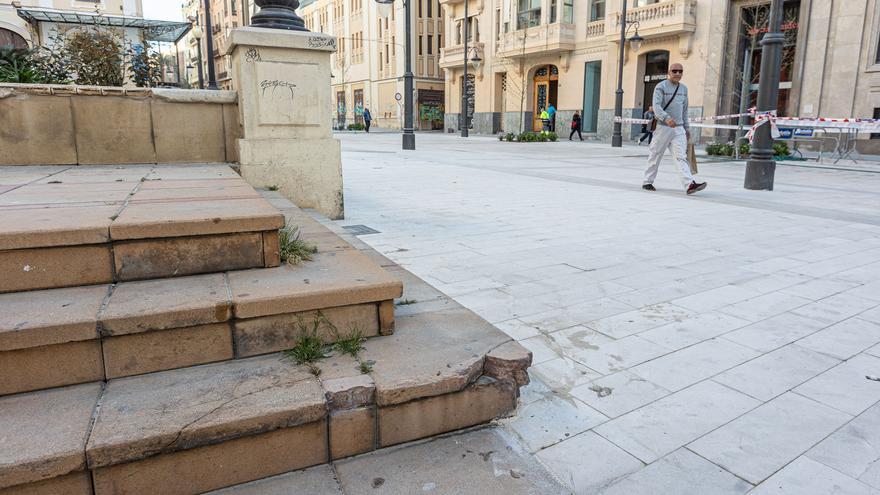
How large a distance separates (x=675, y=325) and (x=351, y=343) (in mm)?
2121

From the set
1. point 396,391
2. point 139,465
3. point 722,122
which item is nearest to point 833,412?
point 396,391

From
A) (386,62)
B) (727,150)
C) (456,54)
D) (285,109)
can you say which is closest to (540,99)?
(456,54)

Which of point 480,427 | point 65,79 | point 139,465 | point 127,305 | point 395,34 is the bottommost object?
point 480,427

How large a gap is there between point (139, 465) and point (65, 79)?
→ 5.94 m

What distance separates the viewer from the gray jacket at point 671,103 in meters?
8.91

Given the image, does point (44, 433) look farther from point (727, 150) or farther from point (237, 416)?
point (727, 150)

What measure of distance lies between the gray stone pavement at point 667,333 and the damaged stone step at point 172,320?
2.25ft

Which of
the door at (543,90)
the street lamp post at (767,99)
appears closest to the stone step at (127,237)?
the street lamp post at (767,99)

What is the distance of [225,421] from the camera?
197 centimetres

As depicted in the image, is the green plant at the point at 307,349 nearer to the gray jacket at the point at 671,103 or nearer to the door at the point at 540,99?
the gray jacket at the point at 671,103

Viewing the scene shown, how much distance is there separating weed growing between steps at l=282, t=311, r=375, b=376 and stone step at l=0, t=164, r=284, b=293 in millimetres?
509

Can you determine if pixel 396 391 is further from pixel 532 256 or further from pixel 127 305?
pixel 532 256

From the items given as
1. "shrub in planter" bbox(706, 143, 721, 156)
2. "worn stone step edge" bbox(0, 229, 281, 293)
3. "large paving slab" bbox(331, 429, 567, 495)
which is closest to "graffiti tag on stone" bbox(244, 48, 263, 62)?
"worn stone step edge" bbox(0, 229, 281, 293)

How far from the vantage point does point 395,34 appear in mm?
48406
